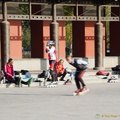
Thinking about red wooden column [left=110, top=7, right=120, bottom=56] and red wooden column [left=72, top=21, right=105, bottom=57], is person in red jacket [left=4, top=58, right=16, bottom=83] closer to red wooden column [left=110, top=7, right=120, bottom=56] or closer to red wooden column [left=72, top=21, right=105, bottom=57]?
red wooden column [left=72, top=21, right=105, bottom=57]

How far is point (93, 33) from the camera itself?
35.1 meters

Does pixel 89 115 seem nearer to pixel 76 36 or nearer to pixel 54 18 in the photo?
pixel 54 18

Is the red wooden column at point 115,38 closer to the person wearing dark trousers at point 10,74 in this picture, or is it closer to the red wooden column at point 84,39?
the red wooden column at point 84,39

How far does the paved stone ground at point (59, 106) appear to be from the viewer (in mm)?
11492

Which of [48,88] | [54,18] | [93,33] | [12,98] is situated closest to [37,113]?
[12,98]

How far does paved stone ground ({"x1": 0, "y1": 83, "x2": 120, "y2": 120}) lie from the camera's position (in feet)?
37.7

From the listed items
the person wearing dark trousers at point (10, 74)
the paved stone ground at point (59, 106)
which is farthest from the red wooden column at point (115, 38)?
the paved stone ground at point (59, 106)

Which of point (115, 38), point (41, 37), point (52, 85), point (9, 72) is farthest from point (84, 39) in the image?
point (9, 72)

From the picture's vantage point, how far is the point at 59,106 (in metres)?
13.6

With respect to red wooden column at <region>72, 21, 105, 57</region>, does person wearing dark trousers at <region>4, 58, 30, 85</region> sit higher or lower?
lower

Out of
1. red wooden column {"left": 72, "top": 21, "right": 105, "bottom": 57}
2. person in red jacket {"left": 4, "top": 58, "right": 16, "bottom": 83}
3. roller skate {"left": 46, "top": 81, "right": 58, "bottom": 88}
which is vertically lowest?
roller skate {"left": 46, "top": 81, "right": 58, "bottom": 88}

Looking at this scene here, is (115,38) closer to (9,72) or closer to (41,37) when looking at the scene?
(41,37)

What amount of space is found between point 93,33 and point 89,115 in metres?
23.7

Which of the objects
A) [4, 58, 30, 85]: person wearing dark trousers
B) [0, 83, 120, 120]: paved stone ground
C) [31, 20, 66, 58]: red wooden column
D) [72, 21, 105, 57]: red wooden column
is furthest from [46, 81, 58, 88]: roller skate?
[72, 21, 105, 57]: red wooden column
